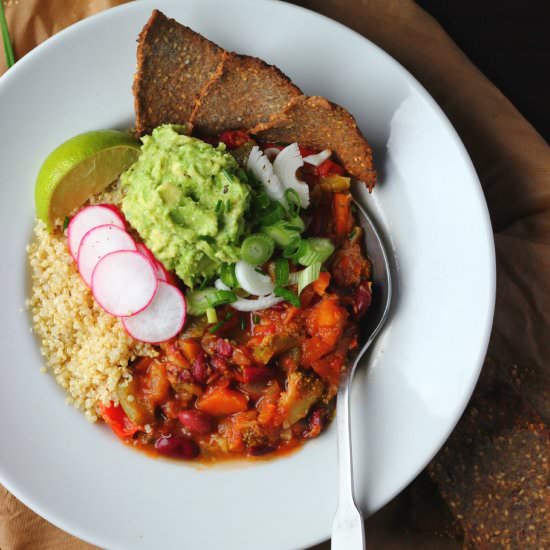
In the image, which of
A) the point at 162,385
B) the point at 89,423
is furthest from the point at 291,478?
the point at 89,423

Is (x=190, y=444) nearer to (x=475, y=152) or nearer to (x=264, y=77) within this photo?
(x=264, y=77)

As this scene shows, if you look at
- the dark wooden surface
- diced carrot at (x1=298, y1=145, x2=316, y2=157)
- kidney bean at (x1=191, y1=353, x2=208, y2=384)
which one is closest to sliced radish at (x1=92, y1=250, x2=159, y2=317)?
kidney bean at (x1=191, y1=353, x2=208, y2=384)

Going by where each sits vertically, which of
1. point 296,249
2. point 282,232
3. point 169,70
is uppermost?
point 169,70

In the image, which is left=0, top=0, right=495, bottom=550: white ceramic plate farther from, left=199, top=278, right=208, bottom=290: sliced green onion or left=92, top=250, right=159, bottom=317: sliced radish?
left=199, top=278, right=208, bottom=290: sliced green onion

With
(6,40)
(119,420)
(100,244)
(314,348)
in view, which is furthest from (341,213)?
(6,40)

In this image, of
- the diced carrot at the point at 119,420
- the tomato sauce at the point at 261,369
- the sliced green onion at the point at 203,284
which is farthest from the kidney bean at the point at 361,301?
the diced carrot at the point at 119,420

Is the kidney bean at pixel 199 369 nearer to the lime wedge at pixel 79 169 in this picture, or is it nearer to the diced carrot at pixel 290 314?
the diced carrot at pixel 290 314

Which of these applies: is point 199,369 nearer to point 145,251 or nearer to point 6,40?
point 145,251
